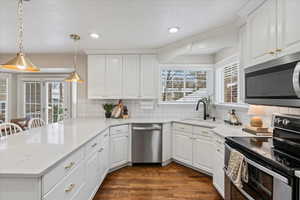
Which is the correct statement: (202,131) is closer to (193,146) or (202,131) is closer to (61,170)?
(193,146)

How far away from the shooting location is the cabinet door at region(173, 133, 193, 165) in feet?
11.4

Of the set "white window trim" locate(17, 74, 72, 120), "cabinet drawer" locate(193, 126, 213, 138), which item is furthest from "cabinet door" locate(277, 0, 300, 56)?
"white window trim" locate(17, 74, 72, 120)

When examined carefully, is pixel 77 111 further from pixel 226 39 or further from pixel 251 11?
pixel 251 11

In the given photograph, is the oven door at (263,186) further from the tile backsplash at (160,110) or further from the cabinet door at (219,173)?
the tile backsplash at (160,110)

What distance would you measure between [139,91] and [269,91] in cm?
277

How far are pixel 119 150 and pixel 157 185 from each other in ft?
3.13

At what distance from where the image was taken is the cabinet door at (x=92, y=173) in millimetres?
2146

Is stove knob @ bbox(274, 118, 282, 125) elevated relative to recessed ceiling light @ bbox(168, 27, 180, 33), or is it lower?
lower

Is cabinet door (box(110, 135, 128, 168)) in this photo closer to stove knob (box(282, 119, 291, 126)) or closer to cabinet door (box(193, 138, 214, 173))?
cabinet door (box(193, 138, 214, 173))

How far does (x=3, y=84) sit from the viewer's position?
5.09 metres

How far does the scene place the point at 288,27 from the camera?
155 centimetres

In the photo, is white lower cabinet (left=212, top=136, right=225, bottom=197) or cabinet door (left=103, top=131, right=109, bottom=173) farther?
cabinet door (left=103, top=131, right=109, bottom=173)

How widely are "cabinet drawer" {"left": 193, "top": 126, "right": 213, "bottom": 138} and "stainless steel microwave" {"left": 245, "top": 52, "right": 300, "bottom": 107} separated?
122cm

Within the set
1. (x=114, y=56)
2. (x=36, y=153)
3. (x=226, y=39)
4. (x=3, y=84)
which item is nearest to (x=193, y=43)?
(x=226, y=39)
